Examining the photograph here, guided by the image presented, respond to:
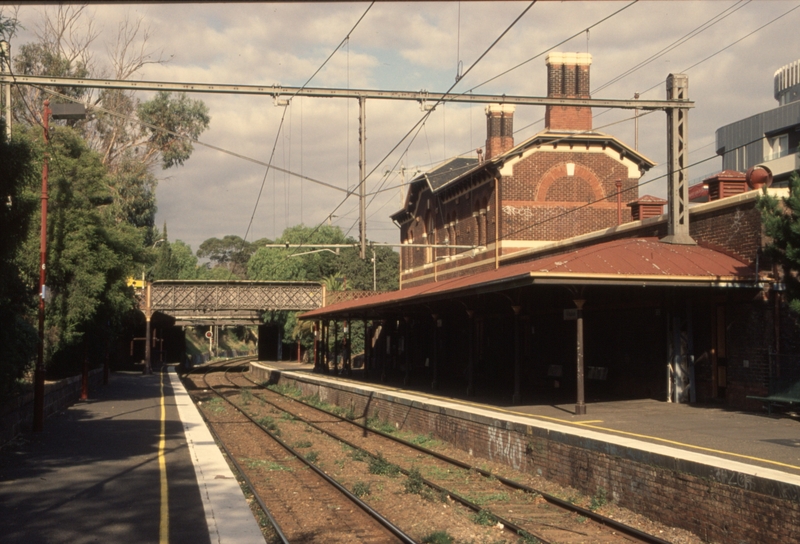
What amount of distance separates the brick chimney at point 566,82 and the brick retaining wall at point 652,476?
1747cm

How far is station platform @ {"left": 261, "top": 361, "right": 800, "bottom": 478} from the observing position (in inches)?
394

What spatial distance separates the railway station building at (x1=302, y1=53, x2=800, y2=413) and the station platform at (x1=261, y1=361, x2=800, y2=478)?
2.42 feet

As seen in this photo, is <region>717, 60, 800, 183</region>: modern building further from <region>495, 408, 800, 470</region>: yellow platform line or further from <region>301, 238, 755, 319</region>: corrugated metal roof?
<region>495, 408, 800, 470</region>: yellow platform line

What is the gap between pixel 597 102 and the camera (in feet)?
53.1

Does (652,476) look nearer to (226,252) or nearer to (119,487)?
(119,487)

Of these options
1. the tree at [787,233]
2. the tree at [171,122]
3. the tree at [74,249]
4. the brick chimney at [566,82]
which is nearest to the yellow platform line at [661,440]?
the tree at [787,233]

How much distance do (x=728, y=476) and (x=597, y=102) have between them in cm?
948

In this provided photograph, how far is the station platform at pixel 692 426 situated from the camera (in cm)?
1001

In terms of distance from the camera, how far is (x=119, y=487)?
10.8 meters

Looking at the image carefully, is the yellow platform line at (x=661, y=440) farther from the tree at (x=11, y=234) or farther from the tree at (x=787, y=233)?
the tree at (x=11, y=234)

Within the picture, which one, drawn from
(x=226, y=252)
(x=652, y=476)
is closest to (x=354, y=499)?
(x=652, y=476)

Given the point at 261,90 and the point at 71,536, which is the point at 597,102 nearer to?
the point at 261,90

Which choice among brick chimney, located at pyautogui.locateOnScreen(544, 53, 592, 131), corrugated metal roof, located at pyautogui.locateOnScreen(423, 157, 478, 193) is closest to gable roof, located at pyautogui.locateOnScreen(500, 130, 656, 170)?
brick chimney, located at pyautogui.locateOnScreen(544, 53, 592, 131)

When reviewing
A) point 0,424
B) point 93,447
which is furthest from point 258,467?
point 0,424
